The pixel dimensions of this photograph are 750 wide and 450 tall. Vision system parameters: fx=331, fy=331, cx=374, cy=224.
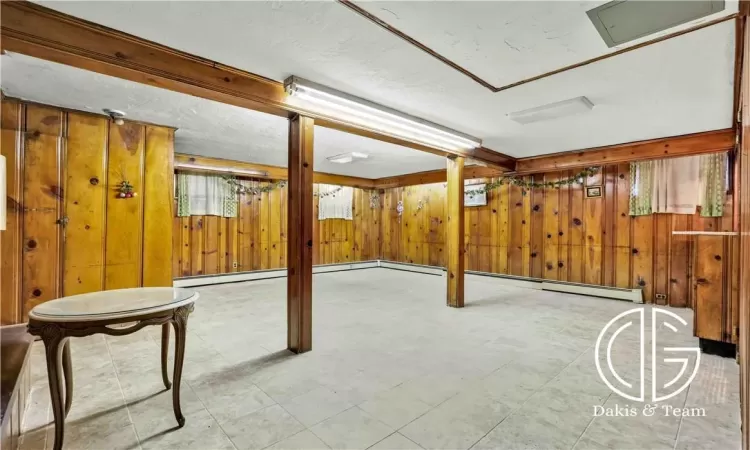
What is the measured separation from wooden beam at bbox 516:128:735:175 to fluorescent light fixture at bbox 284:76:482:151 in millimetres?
2019

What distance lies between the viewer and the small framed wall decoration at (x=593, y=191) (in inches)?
213

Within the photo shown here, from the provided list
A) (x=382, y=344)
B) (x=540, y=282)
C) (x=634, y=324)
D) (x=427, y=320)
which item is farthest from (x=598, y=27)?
(x=540, y=282)

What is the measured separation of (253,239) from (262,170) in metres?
1.44

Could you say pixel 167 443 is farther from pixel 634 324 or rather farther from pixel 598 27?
pixel 634 324

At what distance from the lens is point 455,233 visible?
464cm

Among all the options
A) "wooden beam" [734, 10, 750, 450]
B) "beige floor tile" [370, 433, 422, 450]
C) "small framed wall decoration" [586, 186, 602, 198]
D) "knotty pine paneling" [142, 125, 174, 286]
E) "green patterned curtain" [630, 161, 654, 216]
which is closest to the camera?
"wooden beam" [734, 10, 750, 450]

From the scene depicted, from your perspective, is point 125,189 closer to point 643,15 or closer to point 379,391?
point 379,391

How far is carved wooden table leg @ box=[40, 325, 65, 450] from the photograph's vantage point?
59.4 inches

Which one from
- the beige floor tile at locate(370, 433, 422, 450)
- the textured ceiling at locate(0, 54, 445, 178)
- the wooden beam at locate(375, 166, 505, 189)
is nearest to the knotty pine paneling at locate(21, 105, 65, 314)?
the textured ceiling at locate(0, 54, 445, 178)

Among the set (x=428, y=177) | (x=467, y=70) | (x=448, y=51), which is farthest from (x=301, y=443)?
(x=428, y=177)

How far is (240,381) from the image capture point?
2332 millimetres

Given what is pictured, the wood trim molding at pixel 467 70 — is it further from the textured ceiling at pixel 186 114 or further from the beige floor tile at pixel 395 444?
the beige floor tile at pixel 395 444

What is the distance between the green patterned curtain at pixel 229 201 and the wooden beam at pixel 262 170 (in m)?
0.40

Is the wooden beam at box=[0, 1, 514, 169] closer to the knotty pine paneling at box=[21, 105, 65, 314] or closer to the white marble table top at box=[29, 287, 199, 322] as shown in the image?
the white marble table top at box=[29, 287, 199, 322]
